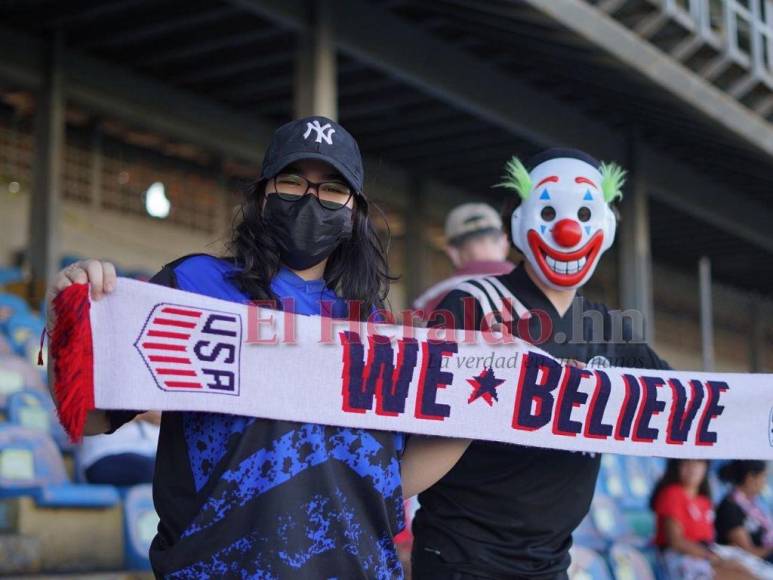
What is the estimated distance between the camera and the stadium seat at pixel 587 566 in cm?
629

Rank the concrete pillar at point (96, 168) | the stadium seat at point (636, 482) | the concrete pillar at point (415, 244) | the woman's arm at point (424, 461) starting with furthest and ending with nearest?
the concrete pillar at point (415, 244)
the concrete pillar at point (96, 168)
the stadium seat at point (636, 482)
the woman's arm at point (424, 461)

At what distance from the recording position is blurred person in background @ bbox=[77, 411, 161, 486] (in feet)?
17.0

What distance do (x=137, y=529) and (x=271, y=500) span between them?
9.76ft

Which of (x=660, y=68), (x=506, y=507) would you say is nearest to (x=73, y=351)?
(x=506, y=507)

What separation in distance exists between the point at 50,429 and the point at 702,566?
380 centimetres

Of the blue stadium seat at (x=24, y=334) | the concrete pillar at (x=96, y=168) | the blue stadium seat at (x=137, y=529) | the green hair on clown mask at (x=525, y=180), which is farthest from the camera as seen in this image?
the concrete pillar at (x=96, y=168)

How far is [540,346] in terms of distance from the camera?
3260 millimetres

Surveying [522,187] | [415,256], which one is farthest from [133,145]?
[522,187]

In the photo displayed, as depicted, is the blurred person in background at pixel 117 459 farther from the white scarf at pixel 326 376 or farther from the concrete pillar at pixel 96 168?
the concrete pillar at pixel 96 168

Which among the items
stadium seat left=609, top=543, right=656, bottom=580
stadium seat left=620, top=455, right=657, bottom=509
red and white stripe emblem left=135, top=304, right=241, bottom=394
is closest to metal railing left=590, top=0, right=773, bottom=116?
stadium seat left=620, top=455, right=657, bottom=509

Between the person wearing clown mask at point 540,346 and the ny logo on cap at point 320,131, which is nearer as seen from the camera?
the ny logo on cap at point 320,131

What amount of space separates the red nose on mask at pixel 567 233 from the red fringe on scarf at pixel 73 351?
157 cm

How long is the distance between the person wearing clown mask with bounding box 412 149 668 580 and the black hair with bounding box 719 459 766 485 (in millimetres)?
4329

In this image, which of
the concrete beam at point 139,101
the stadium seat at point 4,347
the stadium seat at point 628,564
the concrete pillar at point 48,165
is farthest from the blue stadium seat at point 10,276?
the stadium seat at point 628,564
